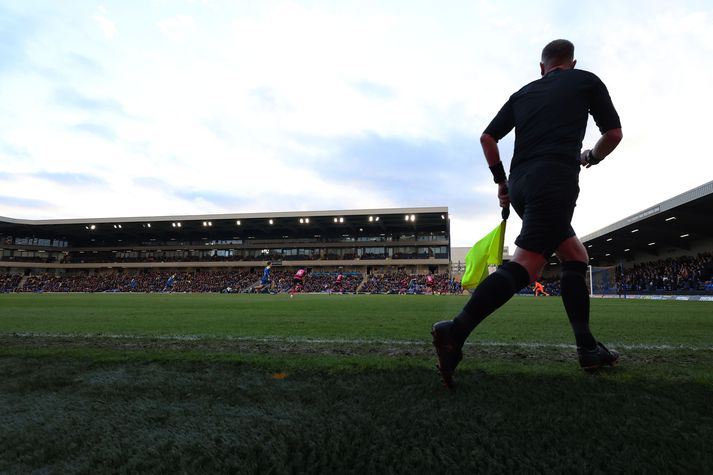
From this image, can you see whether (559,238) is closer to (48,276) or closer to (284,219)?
(284,219)

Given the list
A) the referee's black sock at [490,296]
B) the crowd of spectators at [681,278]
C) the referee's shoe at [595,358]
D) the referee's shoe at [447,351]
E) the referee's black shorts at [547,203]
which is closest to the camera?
the referee's shoe at [447,351]

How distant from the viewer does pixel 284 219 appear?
54281 millimetres

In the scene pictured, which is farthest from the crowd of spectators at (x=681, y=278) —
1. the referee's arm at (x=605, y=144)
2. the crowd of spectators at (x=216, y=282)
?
the referee's arm at (x=605, y=144)

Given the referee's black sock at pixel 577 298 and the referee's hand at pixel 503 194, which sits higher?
the referee's hand at pixel 503 194

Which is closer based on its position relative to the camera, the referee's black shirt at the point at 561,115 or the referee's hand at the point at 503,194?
the referee's black shirt at the point at 561,115

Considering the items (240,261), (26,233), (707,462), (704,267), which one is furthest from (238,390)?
(26,233)

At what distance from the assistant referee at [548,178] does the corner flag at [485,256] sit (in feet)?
0.83

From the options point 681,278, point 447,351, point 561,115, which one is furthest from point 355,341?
point 681,278

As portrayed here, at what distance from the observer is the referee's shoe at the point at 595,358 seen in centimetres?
206

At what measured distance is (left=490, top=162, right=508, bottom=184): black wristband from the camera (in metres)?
2.39

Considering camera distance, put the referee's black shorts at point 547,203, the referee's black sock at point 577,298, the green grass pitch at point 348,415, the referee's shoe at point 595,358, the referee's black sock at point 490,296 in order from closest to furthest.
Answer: the green grass pitch at point 348,415 < the referee's black sock at point 490,296 < the referee's black shorts at point 547,203 < the referee's shoe at point 595,358 < the referee's black sock at point 577,298

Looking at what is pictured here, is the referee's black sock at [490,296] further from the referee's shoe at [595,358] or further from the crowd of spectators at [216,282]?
the crowd of spectators at [216,282]

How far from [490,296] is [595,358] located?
73cm

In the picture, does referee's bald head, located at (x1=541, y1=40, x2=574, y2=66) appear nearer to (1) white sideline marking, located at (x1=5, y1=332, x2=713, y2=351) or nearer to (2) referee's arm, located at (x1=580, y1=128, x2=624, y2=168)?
(2) referee's arm, located at (x1=580, y1=128, x2=624, y2=168)
